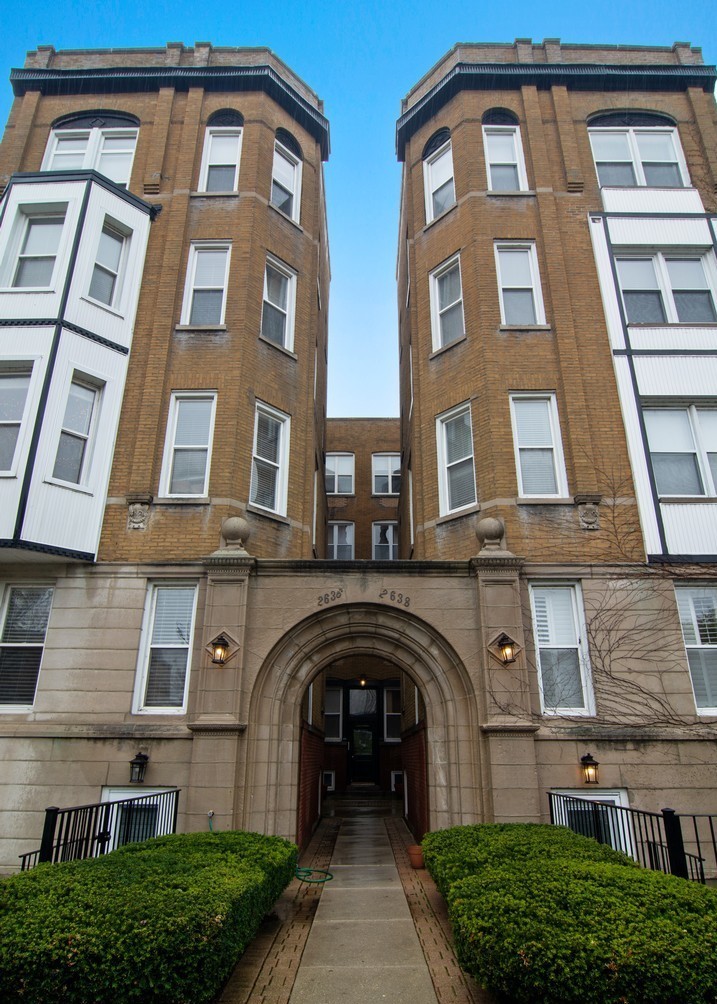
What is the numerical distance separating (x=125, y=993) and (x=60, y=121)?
1761cm

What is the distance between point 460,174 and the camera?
14555 millimetres

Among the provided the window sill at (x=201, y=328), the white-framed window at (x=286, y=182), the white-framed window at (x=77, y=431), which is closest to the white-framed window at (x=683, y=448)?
the window sill at (x=201, y=328)

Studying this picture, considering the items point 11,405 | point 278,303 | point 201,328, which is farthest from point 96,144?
point 11,405

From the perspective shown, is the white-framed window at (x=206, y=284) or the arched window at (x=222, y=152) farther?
the arched window at (x=222, y=152)

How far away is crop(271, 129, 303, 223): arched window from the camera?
15258 millimetres

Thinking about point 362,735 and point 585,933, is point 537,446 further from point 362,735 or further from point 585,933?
point 362,735

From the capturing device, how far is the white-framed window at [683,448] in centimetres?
1141

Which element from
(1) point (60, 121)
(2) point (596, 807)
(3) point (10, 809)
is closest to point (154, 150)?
(1) point (60, 121)

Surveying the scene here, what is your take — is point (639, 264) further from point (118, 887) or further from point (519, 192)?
point (118, 887)

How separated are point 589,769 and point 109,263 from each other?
12.9m

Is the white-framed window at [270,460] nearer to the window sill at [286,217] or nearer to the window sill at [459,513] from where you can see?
the window sill at [459,513]

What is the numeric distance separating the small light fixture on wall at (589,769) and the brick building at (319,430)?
0.18 meters

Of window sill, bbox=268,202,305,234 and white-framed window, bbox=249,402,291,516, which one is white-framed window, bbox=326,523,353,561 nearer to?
white-framed window, bbox=249,402,291,516

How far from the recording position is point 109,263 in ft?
42.2
